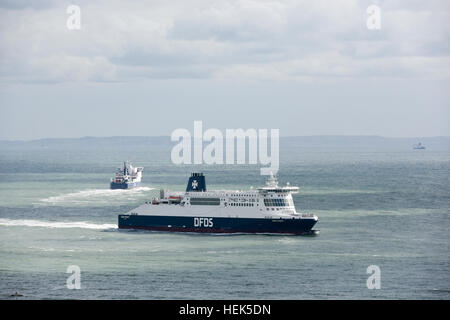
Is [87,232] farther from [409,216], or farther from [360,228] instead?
[409,216]

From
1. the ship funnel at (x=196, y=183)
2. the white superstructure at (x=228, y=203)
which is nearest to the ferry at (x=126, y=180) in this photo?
the white superstructure at (x=228, y=203)

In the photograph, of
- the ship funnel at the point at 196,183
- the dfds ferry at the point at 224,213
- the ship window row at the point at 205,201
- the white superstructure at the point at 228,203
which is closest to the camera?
the dfds ferry at the point at 224,213

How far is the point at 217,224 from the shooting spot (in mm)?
81250

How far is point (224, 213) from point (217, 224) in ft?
3.92

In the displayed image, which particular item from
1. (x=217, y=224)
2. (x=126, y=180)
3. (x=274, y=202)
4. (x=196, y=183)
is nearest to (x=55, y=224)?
(x=196, y=183)

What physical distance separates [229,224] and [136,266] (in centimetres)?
1886

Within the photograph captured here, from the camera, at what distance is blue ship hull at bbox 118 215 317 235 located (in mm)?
78500

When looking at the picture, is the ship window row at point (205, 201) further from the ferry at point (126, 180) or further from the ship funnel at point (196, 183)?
the ferry at point (126, 180)

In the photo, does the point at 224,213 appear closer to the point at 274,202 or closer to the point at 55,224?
the point at 274,202

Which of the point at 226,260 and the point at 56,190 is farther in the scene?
the point at 56,190

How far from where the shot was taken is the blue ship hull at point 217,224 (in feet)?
258

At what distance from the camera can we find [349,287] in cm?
5681

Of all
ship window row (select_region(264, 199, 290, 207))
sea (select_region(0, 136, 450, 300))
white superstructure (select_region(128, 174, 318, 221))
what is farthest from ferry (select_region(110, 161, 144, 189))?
ship window row (select_region(264, 199, 290, 207))

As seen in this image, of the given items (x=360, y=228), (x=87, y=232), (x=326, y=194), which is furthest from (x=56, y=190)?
(x=360, y=228)
